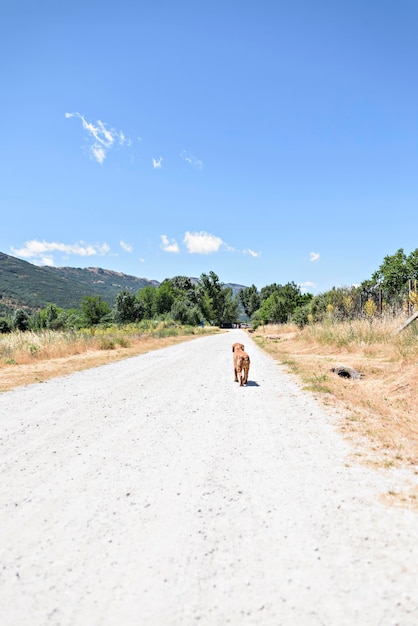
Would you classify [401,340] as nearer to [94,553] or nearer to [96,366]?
[96,366]

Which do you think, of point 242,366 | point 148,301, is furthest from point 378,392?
point 148,301

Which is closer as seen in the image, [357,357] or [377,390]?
[377,390]

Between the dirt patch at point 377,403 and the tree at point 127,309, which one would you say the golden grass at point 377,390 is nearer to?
the dirt patch at point 377,403

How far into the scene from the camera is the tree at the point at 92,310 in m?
82.7

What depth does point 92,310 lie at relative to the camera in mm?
84250

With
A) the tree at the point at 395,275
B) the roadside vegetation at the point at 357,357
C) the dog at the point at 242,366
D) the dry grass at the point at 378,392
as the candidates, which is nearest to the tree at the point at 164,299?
the roadside vegetation at the point at 357,357

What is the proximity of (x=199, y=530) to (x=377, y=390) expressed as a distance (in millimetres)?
7056

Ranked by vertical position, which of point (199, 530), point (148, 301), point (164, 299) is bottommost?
point (199, 530)

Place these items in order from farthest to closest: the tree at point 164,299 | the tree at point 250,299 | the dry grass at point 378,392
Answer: the tree at point 250,299 → the tree at point 164,299 → the dry grass at point 378,392

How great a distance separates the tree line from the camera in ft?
84.7

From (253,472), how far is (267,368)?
9.11 meters

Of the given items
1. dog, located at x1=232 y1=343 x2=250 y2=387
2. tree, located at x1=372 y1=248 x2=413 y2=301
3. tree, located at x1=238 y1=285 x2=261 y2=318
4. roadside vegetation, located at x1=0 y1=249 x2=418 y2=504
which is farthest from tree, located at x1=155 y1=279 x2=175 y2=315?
dog, located at x1=232 y1=343 x2=250 y2=387

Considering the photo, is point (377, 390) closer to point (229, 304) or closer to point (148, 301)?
point (148, 301)

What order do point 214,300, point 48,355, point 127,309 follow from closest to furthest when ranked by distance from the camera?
1. point 48,355
2. point 127,309
3. point 214,300
